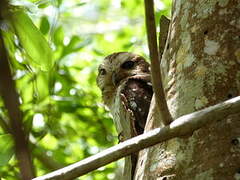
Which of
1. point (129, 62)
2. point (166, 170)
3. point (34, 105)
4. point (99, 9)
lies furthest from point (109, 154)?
point (99, 9)

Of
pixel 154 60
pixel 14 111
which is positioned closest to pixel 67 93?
pixel 154 60

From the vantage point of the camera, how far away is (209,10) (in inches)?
93.4

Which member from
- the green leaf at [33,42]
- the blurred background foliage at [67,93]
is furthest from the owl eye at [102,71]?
the green leaf at [33,42]

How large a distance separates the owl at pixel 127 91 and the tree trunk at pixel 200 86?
0.77 metres

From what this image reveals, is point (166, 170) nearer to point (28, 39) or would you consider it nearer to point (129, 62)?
point (28, 39)

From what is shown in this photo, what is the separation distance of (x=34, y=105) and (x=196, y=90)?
1.97m

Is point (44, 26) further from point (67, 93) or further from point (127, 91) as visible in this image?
point (127, 91)

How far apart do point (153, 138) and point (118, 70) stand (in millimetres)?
3085

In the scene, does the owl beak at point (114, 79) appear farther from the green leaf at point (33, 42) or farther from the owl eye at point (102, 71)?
the green leaf at point (33, 42)

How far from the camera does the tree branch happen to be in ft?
5.74

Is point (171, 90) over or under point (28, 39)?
under

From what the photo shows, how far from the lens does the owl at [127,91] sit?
3611 mm

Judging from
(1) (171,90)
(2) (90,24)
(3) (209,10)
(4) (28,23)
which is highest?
(4) (28,23)

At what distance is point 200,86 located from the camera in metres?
2.17
